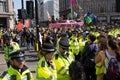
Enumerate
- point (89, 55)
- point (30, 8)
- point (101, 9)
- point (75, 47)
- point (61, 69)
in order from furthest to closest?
point (101, 9) → point (30, 8) → point (75, 47) → point (89, 55) → point (61, 69)

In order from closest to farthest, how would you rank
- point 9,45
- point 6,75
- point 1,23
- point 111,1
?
point 6,75 → point 9,45 → point 1,23 → point 111,1

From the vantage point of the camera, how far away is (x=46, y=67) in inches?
207

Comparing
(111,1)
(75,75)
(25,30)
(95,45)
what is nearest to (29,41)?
(25,30)

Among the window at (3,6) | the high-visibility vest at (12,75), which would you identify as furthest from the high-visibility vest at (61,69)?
the window at (3,6)

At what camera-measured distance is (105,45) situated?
23.4ft

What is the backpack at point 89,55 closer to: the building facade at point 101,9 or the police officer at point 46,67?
the police officer at point 46,67

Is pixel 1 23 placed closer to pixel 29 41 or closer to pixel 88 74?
pixel 29 41

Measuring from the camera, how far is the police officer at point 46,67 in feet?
16.8

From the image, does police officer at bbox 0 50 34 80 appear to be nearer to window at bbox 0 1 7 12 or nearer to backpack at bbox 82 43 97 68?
backpack at bbox 82 43 97 68

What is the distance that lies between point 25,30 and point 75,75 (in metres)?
23.6

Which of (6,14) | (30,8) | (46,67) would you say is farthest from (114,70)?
(6,14)

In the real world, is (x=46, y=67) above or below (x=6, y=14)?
below

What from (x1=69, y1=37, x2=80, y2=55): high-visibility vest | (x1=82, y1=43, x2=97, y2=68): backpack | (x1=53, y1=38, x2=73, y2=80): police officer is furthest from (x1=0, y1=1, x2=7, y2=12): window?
(x1=53, y1=38, x2=73, y2=80): police officer

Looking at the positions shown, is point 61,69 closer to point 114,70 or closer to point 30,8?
point 114,70
